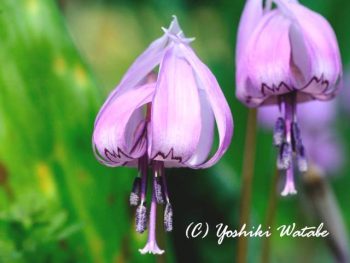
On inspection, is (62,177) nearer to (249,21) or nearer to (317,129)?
(249,21)

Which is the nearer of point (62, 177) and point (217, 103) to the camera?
point (217, 103)

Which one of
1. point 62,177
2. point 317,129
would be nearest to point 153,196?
point 62,177

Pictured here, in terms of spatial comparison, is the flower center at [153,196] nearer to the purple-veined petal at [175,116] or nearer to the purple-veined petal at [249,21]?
the purple-veined petal at [175,116]

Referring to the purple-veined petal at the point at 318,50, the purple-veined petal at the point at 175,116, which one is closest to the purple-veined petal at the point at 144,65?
the purple-veined petal at the point at 175,116

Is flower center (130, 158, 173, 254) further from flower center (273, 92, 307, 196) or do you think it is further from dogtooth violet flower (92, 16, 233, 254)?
flower center (273, 92, 307, 196)

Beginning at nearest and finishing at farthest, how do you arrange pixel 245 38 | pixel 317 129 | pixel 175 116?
pixel 175 116 → pixel 245 38 → pixel 317 129

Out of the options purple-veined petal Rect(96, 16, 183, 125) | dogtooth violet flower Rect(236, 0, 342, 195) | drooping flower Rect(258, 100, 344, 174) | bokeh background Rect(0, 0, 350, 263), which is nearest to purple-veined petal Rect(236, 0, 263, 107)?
dogtooth violet flower Rect(236, 0, 342, 195)

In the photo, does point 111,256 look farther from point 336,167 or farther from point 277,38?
point 336,167
